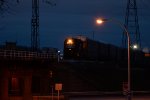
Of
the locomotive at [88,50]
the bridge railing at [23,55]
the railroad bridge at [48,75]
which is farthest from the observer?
the locomotive at [88,50]

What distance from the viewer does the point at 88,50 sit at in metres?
79.4

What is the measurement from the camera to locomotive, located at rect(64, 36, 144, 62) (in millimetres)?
77713

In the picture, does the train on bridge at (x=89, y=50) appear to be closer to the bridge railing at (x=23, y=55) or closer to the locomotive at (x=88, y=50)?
the locomotive at (x=88, y=50)

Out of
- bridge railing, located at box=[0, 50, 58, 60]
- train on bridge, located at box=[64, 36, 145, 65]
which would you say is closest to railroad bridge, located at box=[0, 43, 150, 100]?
bridge railing, located at box=[0, 50, 58, 60]

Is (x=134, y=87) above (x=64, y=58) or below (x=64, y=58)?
below

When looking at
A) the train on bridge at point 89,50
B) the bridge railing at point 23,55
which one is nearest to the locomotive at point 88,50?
A: the train on bridge at point 89,50

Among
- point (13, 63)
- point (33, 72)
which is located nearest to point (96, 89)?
point (33, 72)

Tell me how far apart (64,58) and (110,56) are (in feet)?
35.8

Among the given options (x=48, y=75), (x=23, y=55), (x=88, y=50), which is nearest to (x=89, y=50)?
(x=88, y=50)

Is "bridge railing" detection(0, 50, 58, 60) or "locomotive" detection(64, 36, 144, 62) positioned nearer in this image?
"bridge railing" detection(0, 50, 58, 60)

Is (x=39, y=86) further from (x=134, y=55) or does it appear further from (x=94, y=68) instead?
(x=134, y=55)

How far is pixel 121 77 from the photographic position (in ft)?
326

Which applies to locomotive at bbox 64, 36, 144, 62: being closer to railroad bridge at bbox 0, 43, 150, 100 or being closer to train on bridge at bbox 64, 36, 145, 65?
train on bridge at bbox 64, 36, 145, 65

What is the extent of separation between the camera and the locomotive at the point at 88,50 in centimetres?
7771
